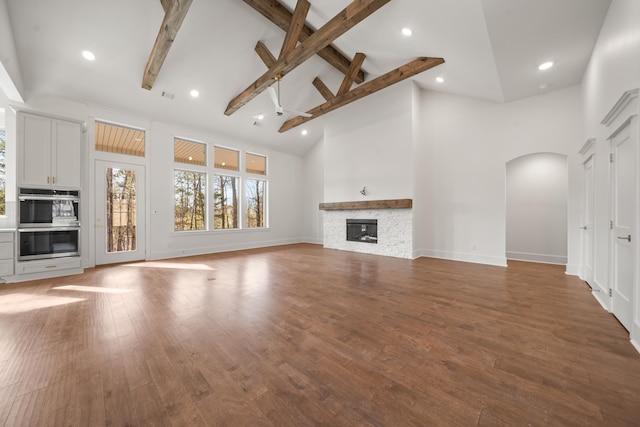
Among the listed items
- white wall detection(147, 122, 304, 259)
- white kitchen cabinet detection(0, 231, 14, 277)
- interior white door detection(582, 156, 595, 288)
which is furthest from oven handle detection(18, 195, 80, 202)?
interior white door detection(582, 156, 595, 288)

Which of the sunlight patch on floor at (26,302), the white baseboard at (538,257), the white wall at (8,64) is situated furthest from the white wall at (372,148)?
the white wall at (8,64)

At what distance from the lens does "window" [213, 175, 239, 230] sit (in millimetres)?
7387

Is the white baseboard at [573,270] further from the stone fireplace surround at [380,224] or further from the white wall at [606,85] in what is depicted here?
the stone fireplace surround at [380,224]

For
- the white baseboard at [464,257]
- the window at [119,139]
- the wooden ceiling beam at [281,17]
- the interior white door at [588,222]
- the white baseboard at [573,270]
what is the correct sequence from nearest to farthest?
the interior white door at [588,222]
the wooden ceiling beam at [281,17]
the white baseboard at [573,270]
the white baseboard at [464,257]
the window at [119,139]

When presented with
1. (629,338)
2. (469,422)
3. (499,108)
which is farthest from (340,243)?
(469,422)

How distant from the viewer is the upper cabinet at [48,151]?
414 cm

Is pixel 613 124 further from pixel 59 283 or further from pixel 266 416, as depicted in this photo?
pixel 59 283

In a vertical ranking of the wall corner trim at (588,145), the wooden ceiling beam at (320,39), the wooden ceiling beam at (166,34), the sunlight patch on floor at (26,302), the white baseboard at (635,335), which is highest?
the wooden ceiling beam at (320,39)

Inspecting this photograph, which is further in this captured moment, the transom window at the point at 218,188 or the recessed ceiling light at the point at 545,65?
the transom window at the point at 218,188

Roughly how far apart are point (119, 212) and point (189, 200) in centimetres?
158

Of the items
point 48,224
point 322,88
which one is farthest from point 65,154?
point 322,88

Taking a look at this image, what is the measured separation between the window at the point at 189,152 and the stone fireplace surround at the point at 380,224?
3786mm

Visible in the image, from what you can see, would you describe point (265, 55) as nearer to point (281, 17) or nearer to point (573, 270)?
point (281, 17)

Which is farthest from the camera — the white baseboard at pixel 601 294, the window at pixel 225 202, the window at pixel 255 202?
the window at pixel 255 202
